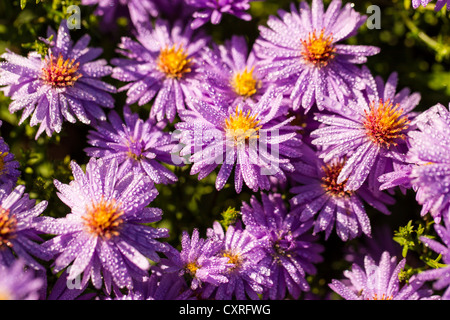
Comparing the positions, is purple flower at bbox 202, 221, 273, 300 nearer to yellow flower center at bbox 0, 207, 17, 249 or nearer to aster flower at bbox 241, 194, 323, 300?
aster flower at bbox 241, 194, 323, 300

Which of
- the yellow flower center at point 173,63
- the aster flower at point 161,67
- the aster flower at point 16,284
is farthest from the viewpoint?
the yellow flower center at point 173,63

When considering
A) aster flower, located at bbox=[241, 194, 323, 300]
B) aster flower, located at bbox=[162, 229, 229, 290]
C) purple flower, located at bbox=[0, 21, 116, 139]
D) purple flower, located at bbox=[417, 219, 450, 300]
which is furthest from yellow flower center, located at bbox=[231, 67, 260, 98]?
purple flower, located at bbox=[417, 219, 450, 300]

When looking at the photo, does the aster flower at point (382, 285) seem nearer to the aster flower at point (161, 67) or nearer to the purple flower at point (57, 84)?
the aster flower at point (161, 67)

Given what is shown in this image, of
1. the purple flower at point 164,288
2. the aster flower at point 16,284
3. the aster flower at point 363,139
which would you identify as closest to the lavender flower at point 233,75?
the aster flower at point 363,139

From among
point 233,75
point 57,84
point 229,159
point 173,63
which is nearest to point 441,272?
point 229,159

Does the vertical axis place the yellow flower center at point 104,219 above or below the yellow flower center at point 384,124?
below
